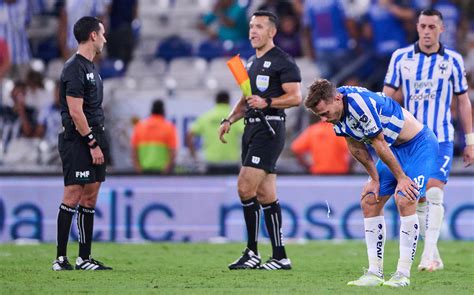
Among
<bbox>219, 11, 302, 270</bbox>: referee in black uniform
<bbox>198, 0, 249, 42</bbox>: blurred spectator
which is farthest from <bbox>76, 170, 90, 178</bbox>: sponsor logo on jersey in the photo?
<bbox>198, 0, 249, 42</bbox>: blurred spectator

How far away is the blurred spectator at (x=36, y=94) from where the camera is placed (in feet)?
60.8

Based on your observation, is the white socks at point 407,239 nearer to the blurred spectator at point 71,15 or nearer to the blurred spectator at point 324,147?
the blurred spectator at point 324,147

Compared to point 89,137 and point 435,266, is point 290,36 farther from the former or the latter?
point 89,137

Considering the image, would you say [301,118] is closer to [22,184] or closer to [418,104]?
[22,184]

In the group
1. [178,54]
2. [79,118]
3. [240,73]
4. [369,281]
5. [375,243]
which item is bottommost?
[369,281]

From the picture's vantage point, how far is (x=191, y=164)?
1666cm

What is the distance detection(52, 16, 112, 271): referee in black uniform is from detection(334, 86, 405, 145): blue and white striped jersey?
8.69ft

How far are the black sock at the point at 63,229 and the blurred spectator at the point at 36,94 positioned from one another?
841 centimetres

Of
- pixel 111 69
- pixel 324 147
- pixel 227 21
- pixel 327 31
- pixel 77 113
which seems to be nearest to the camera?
pixel 77 113

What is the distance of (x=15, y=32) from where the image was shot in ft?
61.6

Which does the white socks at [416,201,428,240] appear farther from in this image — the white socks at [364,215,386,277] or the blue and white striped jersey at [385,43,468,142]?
the white socks at [364,215,386,277]

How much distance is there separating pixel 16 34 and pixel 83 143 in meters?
9.06

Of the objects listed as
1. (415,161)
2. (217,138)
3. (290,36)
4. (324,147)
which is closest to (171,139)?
(217,138)

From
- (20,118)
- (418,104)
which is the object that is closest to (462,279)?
(418,104)
